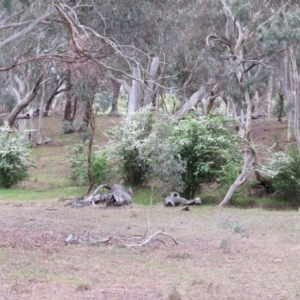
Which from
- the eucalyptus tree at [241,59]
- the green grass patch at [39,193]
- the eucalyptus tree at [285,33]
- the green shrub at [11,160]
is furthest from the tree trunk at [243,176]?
the green shrub at [11,160]

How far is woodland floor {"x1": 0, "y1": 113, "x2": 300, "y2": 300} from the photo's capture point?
796 centimetres

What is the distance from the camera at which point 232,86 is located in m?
19.9

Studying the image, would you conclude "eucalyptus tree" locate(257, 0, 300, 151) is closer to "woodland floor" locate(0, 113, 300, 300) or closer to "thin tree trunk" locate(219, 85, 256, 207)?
"thin tree trunk" locate(219, 85, 256, 207)

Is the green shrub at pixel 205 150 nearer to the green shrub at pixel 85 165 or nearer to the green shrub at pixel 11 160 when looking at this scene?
the green shrub at pixel 85 165

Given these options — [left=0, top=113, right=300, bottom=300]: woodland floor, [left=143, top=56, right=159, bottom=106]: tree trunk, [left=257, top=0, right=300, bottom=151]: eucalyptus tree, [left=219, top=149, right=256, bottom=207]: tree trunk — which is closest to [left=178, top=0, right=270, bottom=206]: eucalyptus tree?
[left=219, top=149, right=256, bottom=207]: tree trunk

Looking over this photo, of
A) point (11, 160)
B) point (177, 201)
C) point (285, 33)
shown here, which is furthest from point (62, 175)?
point (285, 33)

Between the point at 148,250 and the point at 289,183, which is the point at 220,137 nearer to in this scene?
the point at 289,183

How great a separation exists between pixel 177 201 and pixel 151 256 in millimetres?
8504

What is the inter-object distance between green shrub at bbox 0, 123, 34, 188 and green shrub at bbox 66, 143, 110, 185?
5.99 ft

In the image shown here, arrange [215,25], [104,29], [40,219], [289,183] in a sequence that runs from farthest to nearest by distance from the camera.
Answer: [215,25], [289,183], [40,219], [104,29]

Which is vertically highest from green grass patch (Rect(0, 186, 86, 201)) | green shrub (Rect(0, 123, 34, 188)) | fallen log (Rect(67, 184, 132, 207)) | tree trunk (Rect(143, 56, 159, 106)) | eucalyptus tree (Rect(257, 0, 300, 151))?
eucalyptus tree (Rect(257, 0, 300, 151))

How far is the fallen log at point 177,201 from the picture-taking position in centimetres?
1879

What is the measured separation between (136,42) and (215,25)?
35.9 ft

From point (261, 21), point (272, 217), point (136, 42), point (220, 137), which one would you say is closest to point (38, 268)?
point (136, 42)
